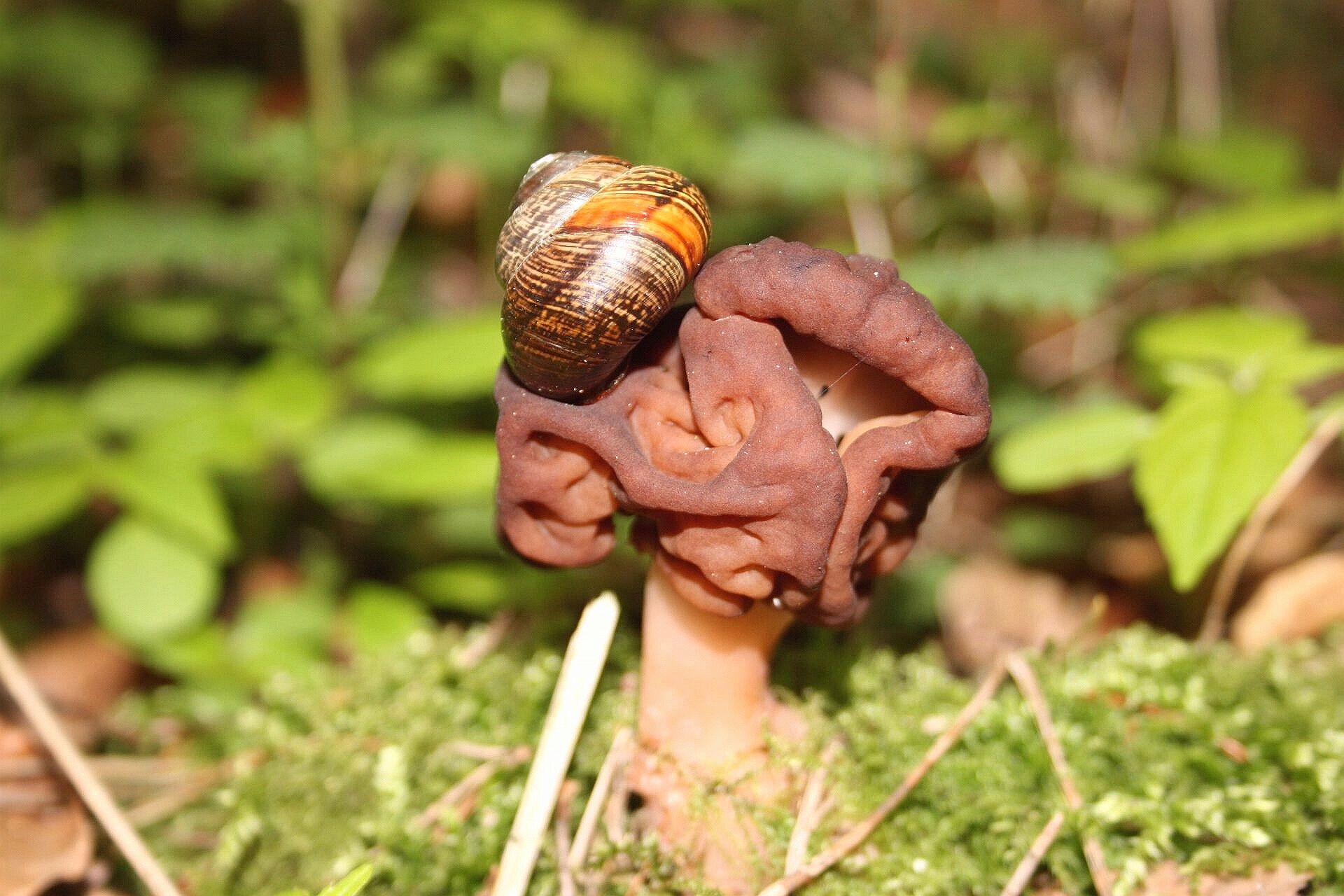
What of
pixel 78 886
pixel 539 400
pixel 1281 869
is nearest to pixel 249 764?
pixel 78 886

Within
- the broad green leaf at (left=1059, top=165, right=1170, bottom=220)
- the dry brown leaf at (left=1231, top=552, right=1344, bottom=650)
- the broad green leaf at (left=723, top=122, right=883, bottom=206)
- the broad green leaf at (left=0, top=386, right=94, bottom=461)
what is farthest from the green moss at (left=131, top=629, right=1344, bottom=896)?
the broad green leaf at (left=1059, top=165, right=1170, bottom=220)

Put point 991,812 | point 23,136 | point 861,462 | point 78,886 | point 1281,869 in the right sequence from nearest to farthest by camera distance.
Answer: point 861,462 → point 1281,869 → point 991,812 → point 78,886 → point 23,136

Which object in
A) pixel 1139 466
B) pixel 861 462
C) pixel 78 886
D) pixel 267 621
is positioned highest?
pixel 861 462

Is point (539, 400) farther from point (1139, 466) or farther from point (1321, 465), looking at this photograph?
point (1321, 465)

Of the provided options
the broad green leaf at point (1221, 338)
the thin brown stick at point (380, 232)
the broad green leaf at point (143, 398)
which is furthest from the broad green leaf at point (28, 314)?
the broad green leaf at point (1221, 338)

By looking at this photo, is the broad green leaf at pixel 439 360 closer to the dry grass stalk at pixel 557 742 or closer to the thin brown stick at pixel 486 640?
the thin brown stick at pixel 486 640

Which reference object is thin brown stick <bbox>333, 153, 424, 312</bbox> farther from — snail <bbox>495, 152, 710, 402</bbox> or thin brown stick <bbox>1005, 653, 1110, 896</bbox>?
thin brown stick <bbox>1005, 653, 1110, 896</bbox>
